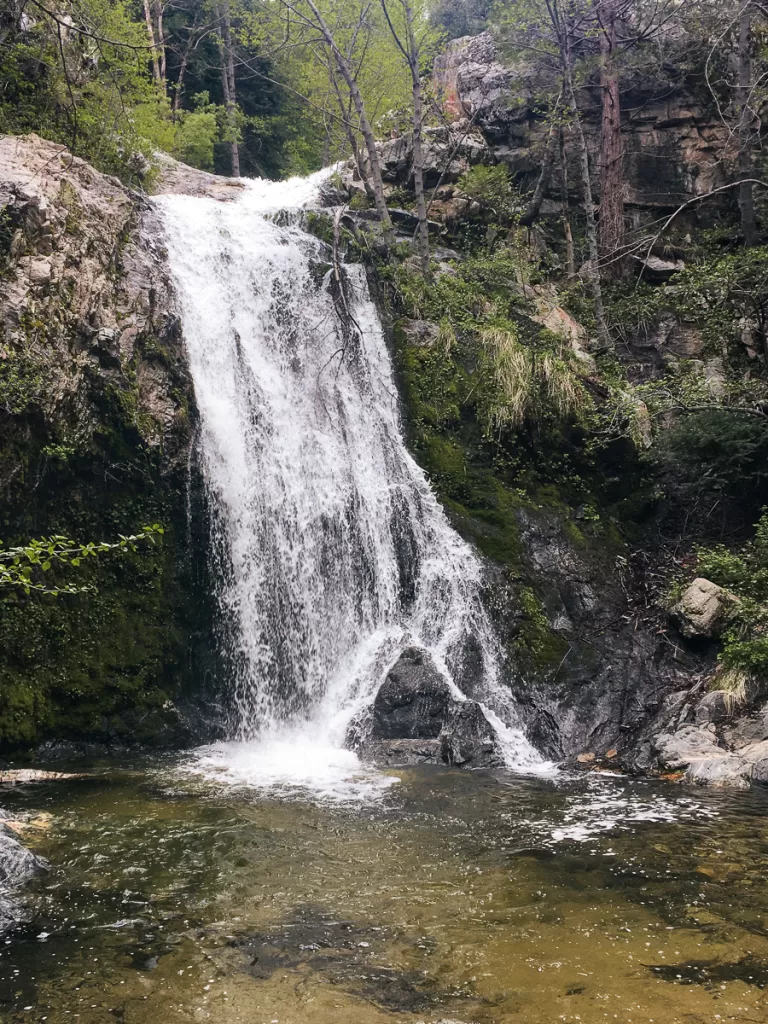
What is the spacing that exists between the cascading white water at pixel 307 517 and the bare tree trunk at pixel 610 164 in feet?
22.7

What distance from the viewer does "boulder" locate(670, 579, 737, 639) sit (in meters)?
10.1

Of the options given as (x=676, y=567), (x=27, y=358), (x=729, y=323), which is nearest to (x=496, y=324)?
(x=729, y=323)

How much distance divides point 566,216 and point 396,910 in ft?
59.1

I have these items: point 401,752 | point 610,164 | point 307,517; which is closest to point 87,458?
point 307,517

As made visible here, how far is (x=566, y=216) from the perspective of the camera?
61.3 ft

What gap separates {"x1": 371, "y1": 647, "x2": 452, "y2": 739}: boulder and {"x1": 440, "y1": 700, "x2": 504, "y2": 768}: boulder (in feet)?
0.70

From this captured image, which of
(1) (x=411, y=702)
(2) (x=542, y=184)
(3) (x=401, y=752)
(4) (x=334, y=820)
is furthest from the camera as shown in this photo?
(2) (x=542, y=184)

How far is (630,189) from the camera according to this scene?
18.7 metres

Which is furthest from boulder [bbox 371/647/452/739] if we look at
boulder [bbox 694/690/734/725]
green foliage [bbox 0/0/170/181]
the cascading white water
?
green foliage [bbox 0/0/170/181]

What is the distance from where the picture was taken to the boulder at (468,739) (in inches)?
337

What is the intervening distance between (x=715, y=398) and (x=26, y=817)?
11.3 meters

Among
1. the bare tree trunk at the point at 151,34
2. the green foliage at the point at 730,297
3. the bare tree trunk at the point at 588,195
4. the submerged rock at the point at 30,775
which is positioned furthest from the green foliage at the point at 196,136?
the submerged rock at the point at 30,775

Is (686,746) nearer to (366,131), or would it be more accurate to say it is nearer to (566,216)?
(366,131)

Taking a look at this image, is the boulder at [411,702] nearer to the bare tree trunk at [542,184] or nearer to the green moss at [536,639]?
the green moss at [536,639]
